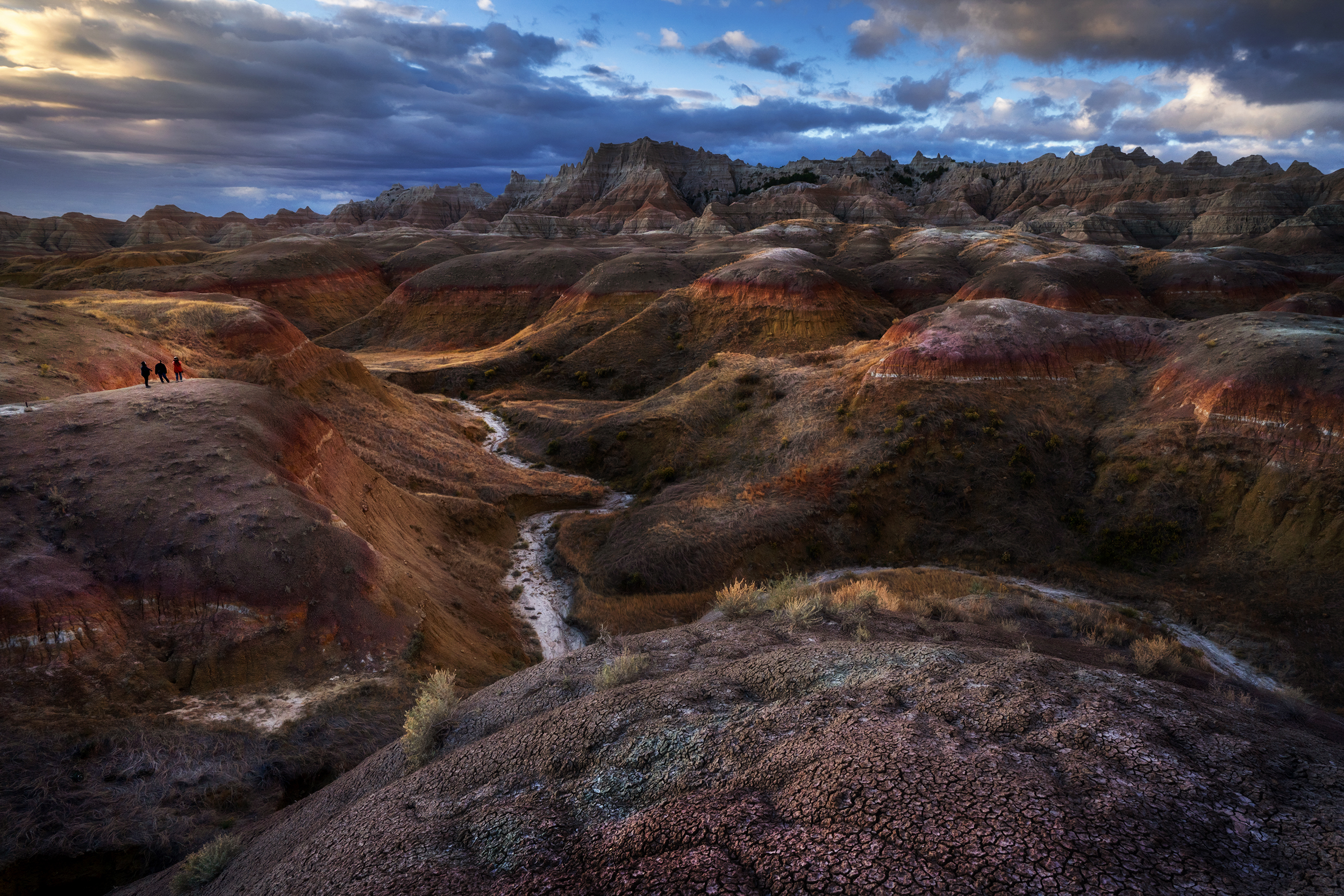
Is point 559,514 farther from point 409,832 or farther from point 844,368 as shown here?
point 409,832

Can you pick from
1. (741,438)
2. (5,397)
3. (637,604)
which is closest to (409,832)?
(637,604)

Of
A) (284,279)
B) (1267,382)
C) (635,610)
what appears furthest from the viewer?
(284,279)

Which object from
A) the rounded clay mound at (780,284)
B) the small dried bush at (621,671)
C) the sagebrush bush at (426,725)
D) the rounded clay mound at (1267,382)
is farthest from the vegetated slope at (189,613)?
the rounded clay mound at (780,284)

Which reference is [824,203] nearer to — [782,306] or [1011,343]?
[782,306]

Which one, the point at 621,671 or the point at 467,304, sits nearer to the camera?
the point at 621,671

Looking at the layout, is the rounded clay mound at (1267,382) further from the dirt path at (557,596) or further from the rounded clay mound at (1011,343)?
the dirt path at (557,596)

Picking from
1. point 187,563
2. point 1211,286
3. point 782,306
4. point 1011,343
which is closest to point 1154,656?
point 187,563
